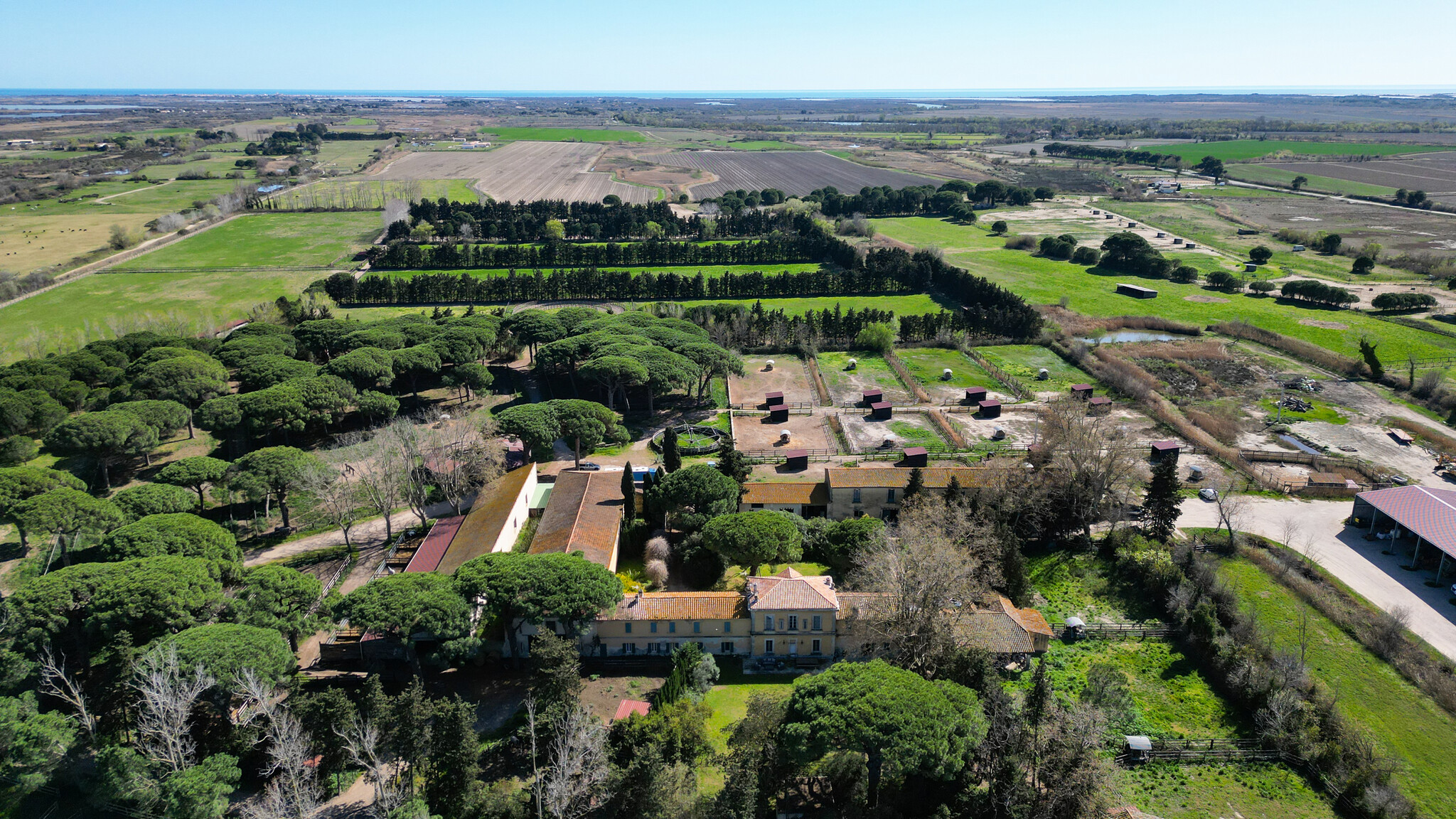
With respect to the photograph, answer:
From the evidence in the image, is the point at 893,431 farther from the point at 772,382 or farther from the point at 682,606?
the point at 682,606

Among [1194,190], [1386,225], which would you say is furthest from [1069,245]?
[1194,190]

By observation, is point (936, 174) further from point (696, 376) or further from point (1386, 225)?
point (696, 376)

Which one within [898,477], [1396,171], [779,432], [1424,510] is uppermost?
[1396,171]

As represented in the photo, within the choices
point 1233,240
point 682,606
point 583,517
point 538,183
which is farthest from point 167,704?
point 538,183

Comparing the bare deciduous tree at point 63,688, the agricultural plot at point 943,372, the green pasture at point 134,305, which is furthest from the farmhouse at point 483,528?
the green pasture at point 134,305

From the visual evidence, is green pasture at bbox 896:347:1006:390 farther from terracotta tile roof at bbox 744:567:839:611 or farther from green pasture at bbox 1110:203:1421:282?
green pasture at bbox 1110:203:1421:282

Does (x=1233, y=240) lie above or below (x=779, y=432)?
above

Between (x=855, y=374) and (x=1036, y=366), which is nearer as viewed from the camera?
(x=855, y=374)
